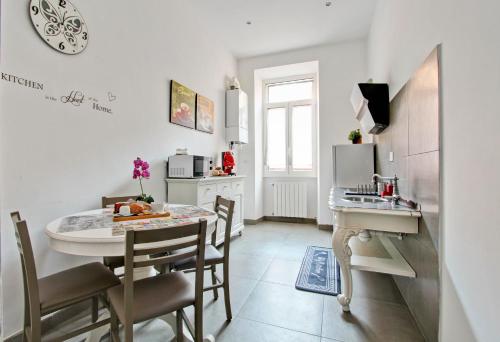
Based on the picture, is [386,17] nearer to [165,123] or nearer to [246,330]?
[165,123]

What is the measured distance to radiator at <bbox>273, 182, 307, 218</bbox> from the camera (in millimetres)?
4660

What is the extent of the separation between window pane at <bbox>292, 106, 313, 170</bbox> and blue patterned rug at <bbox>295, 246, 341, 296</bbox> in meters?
2.09

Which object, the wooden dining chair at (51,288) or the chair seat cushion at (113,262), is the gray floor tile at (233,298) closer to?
the chair seat cushion at (113,262)

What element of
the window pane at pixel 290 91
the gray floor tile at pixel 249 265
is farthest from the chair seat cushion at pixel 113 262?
the window pane at pixel 290 91

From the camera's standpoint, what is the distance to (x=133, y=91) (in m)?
2.38

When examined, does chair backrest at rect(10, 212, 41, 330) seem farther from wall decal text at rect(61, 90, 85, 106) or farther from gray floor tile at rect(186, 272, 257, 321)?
wall decal text at rect(61, 90, 85, 106)

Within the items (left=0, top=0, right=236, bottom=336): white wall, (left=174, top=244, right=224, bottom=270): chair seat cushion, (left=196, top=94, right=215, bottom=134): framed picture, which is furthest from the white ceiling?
(left=174, top=244, right=224, bottom=270): chair seat cushion

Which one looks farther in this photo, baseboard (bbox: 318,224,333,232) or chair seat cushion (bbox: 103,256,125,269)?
baseboard (bbox: 318,224,333,232)

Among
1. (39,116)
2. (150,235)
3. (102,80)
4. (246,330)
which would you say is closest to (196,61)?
(102,80)

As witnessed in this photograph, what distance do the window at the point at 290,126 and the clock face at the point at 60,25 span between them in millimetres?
3621

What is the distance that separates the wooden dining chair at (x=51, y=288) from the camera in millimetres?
1055

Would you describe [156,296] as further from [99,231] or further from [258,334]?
[258,334]

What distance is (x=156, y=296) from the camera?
1153 millimetres
